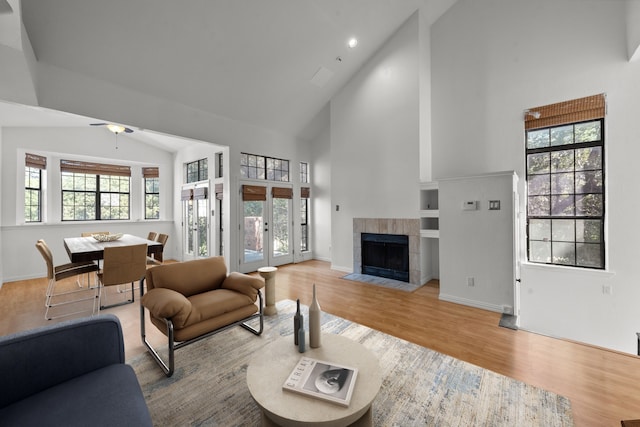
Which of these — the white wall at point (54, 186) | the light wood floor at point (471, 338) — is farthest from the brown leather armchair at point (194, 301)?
the white wall at point (54, 186)

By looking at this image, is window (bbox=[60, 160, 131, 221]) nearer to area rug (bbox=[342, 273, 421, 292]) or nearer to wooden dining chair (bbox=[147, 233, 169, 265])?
wooden dining chair (bbox=[147, 233, 169, 265])

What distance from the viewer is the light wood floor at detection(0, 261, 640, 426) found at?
1.95 meters

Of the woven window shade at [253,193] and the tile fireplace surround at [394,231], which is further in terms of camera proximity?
the woven window shade at [253,193]

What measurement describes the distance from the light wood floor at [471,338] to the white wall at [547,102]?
1502mm

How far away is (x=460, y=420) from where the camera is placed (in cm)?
170

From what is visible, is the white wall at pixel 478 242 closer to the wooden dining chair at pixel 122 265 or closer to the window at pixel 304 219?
the window at pixel 304 219

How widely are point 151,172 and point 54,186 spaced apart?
1.87 meters

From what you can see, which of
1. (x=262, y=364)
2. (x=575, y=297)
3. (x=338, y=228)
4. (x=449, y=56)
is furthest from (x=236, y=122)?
(x=575, y=297)

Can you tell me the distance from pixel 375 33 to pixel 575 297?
520cm

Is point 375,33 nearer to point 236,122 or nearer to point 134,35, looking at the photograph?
point 236,122

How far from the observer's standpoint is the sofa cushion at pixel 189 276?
254cm

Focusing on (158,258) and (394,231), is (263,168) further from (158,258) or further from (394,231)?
(394,231)

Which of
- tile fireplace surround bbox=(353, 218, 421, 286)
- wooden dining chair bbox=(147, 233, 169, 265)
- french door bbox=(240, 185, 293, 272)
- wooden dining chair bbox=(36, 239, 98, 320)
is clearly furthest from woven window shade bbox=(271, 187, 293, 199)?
wooden dining chair bbox=(36, 239, 98, 320)

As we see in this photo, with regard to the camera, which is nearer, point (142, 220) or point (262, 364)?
point (262, 364)
